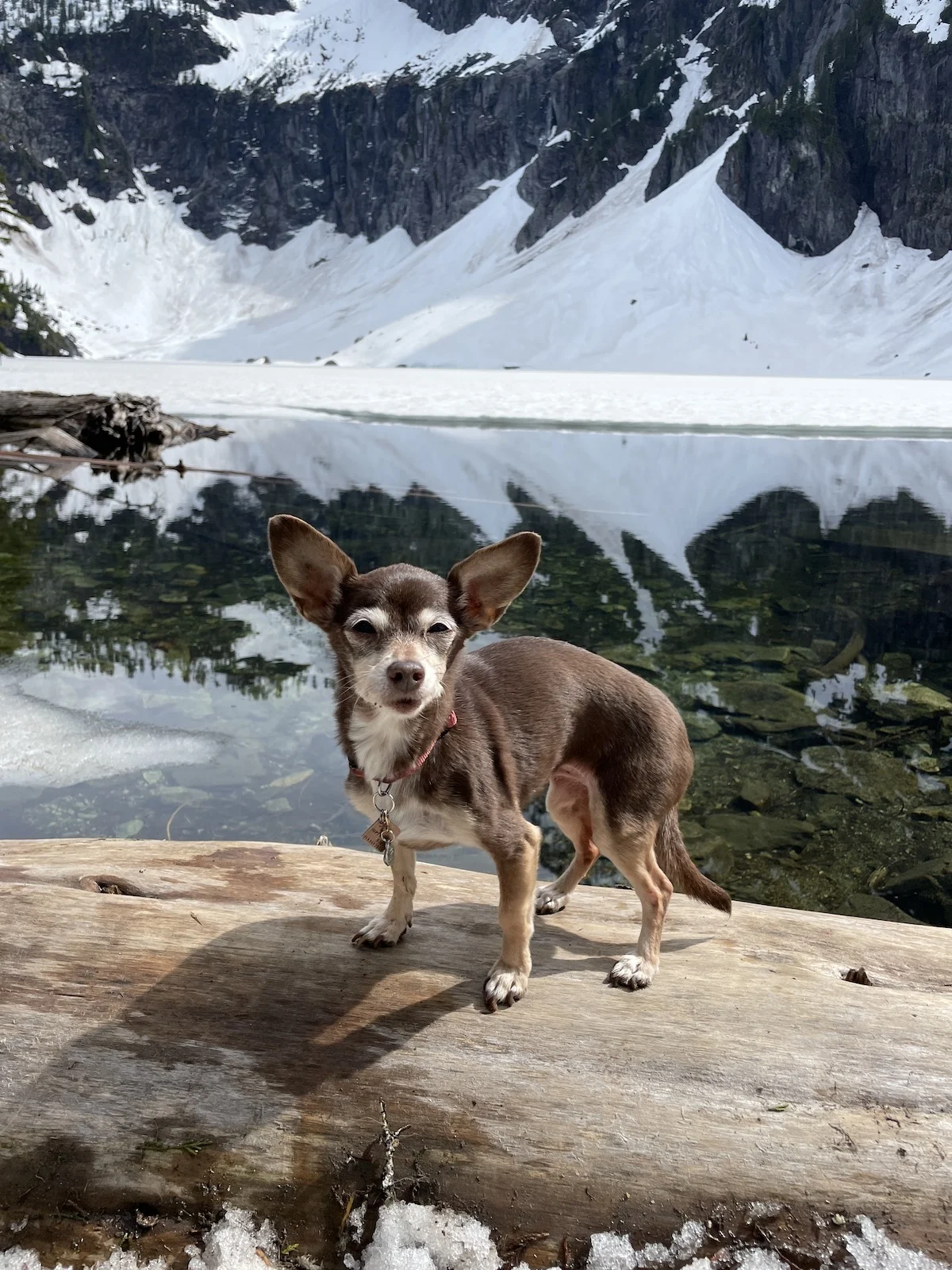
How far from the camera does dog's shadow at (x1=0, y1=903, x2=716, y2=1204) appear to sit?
10.7 feet

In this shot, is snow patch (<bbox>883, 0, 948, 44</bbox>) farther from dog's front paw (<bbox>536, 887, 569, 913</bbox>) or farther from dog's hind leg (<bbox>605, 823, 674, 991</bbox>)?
dog's hind leg (<bbox>605, 823, 674, 991</bbox>)

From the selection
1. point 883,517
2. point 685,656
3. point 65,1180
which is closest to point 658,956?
point 65,1180

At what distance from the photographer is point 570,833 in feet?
16.9

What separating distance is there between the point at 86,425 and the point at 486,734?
26.9 meters

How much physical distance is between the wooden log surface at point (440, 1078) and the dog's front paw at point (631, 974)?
0.07m

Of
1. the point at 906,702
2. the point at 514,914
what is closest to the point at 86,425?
the point at 906,702

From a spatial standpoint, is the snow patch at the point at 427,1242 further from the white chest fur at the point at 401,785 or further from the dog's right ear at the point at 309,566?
the dog's right ear at the point at 309,566

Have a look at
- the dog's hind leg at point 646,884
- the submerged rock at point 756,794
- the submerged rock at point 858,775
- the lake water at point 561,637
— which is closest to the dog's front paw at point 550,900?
the dog's hind leg at point 646,884

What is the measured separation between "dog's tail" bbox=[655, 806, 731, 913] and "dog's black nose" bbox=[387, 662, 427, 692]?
1.79 m

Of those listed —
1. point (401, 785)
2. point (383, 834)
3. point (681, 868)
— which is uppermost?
point (401, 785)

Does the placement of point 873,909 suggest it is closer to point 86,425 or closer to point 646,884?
point 646,884

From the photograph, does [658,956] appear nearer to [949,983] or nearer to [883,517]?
[949,983]

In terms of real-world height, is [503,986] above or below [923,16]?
below

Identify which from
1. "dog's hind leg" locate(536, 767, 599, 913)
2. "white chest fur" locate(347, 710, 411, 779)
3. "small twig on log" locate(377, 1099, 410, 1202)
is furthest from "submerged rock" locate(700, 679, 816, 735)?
"small twig on log" locate(377, 1099, 410, 1202)
